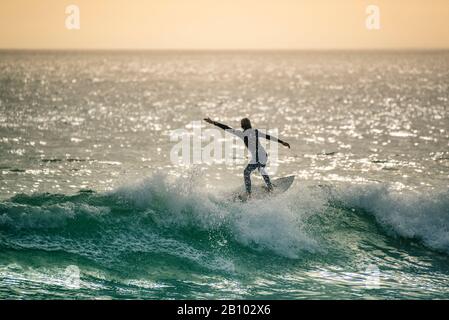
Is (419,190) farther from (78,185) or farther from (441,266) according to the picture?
(78,185)

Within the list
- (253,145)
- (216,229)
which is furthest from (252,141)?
(216,229)

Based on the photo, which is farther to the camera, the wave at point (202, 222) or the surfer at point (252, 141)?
the surfer at point (252, 141)

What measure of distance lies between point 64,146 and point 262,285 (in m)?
22.9

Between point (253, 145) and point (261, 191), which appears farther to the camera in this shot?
point (261, 191)

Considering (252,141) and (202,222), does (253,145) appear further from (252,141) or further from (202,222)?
(202,222)

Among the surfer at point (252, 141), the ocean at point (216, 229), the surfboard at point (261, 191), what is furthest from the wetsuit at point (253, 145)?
the ocean at point (216, 229)

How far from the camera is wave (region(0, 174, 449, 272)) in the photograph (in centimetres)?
1526

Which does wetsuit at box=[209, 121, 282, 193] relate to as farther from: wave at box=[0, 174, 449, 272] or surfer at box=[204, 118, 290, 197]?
wave at box=[0, 174, 449, 272]

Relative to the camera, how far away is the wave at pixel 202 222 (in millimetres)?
15258

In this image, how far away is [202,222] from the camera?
16766 mm

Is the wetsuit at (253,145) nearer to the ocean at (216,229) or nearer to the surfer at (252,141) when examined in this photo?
the surfer at (252,141)

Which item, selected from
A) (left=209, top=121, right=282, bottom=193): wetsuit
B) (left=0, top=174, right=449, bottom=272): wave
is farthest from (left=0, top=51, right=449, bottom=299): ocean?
(left=209, top=121, right=282, bottom=193): wetsuit
